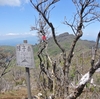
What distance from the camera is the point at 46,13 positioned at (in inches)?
288

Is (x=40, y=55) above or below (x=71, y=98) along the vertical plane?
above

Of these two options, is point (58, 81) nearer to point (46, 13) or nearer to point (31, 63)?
point (31, 63)

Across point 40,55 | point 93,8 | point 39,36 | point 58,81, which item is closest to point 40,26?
point 39,36

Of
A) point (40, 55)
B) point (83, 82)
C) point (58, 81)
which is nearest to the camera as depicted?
point (83, 82)

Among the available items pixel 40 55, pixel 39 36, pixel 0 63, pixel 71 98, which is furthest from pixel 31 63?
pixel 0 63

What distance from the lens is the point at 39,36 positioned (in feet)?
37.1

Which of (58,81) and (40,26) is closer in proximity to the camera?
(58,81)

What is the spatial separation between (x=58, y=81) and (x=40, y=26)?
477cm

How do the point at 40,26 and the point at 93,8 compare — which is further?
A: the point at 40,26

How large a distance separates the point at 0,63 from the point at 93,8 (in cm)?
1103

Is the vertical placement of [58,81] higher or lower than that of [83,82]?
lower

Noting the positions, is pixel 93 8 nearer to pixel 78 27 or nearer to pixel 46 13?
pixel 78 27

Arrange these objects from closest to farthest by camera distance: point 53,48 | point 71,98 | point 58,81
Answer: point 71,98 < point 58,81 < point 53,48

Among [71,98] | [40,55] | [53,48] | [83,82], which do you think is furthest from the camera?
[53,48]
